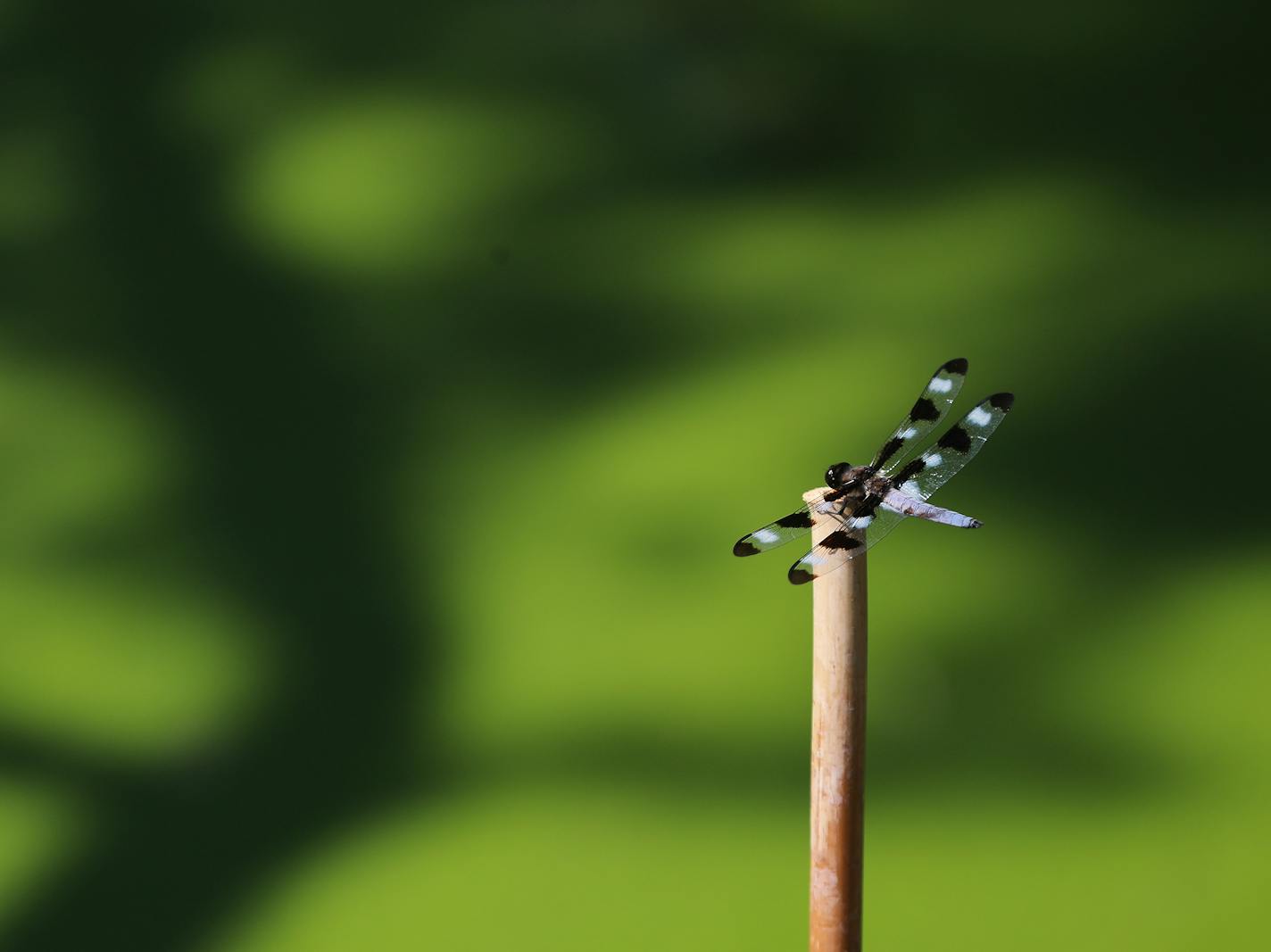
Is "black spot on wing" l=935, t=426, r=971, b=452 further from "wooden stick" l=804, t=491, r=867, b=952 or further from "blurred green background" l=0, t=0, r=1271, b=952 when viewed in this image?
"blurred green background" l=0, t=0, r=1271, b=952

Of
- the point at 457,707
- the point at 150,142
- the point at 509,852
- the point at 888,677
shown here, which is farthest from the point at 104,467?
the point at 888,677

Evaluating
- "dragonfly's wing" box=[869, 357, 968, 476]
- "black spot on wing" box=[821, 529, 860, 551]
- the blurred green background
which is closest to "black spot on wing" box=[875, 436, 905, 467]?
"dragonfly's wing" box=[869, 357, 968, 476]

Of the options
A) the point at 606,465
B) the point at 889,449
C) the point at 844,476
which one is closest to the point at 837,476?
the point at 844,476

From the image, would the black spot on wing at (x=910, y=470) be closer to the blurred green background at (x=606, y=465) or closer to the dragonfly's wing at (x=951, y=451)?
the dragonfly's wing at (x=951, y=451)

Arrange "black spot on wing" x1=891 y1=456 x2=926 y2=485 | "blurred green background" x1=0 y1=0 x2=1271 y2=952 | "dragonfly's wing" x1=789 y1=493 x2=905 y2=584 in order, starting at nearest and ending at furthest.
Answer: "dragonfly's wing" x1=789 y1=493 x2=905 y2=584 < "black spot on wing" x1=891 y1=456 x2=926 y2=485 < "blurred green background" x1=0 y1=0 x2=1271 y2=952

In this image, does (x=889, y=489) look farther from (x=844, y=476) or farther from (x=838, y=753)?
(x=838, y=753)

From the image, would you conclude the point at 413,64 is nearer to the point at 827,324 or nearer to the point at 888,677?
the point at 827,324
